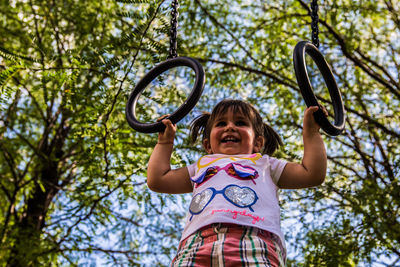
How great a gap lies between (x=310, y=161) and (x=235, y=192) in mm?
362

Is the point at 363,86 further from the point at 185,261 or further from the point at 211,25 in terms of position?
the point at 185,261

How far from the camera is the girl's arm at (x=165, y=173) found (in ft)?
6.64

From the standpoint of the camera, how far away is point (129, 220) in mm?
4469

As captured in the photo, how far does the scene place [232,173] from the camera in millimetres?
1878

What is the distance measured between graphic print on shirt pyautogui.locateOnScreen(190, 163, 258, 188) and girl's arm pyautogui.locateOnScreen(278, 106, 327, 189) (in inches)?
7.4

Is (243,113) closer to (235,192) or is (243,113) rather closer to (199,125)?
(199,125)

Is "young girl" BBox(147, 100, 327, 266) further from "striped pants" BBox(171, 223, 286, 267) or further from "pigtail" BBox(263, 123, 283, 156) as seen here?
"pigtail" BBox(263, 123, 283, 156)

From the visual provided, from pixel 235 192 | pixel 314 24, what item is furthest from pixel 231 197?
pixel 314 24

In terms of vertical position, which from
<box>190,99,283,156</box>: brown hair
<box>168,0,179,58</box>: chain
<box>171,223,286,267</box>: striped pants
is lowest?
<box>171,223,286,267</box>: striped pants

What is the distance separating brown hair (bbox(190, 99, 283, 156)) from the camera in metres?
2.23

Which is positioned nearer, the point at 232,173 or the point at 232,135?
the point at 232,173

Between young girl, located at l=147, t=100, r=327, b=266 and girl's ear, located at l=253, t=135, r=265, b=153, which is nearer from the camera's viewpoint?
young girl, located at l=147, t=100, r=327, b=266

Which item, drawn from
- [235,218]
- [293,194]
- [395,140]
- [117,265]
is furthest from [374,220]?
[117,265]

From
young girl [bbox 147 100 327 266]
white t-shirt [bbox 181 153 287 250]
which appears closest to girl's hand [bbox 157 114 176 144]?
young girl [bbox 147 100 327 266]
